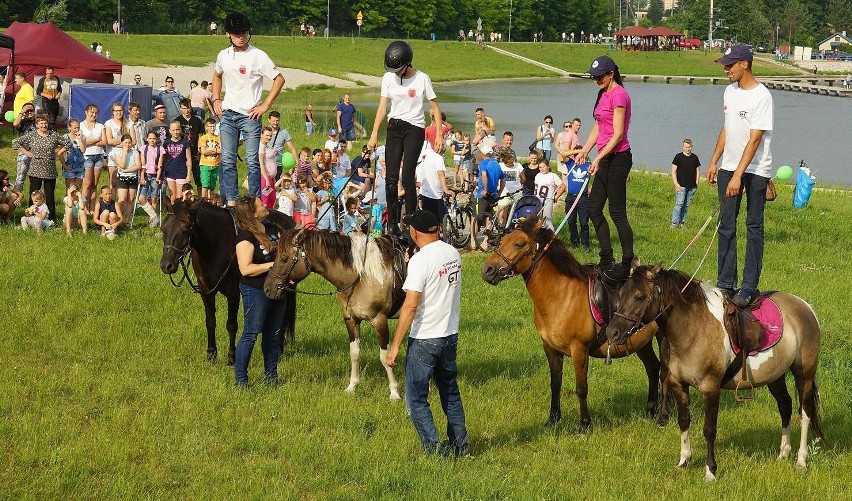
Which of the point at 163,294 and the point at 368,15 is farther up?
the point at 368,15

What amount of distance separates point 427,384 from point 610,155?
3.81 metres

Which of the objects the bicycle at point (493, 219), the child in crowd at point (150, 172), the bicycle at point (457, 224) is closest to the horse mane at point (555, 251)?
the bicycle at point (457, 224)

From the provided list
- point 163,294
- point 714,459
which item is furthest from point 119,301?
point 714,459

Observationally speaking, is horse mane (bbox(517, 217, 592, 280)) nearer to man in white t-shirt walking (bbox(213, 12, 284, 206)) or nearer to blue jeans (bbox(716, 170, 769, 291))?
blue jeans (bbox(716, 170, 769, 291))

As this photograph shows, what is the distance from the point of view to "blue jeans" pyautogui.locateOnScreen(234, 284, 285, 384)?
11.9 metres

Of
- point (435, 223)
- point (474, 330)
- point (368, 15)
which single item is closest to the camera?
point (435, 223)

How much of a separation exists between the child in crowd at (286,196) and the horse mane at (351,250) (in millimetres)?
8124

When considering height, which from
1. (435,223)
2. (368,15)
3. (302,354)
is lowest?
(302,354)

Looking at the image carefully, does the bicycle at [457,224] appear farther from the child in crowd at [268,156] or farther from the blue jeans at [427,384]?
the blue jeans at [427,384]

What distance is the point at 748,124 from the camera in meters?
11.0

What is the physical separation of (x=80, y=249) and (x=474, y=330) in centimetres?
828

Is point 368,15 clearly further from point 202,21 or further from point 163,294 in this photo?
point 163,294

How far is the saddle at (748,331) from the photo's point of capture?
997 cm

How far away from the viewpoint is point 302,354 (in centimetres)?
1417
